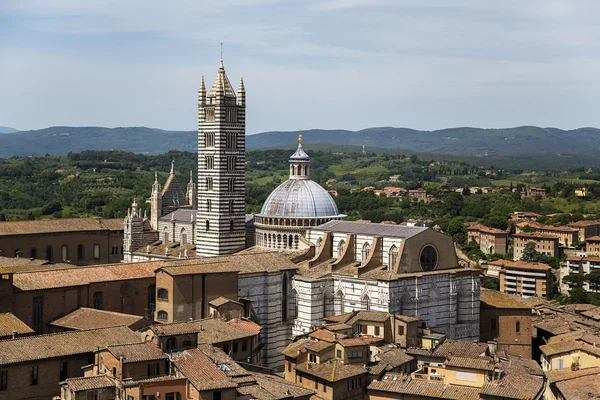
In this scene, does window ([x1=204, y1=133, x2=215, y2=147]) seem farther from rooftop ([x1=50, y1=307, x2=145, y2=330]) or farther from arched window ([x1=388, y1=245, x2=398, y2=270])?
rooftop ([x1=50, y1=307, x2=145, y2=330])

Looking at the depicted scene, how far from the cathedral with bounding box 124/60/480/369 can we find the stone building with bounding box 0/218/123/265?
8.49 meters

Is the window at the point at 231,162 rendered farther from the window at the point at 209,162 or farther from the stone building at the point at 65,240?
the stone building at the point at 65,240

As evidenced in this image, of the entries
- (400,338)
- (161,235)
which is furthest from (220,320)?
(161,235)

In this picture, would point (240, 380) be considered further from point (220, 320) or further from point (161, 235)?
point (161, 235)

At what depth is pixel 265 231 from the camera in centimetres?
5622

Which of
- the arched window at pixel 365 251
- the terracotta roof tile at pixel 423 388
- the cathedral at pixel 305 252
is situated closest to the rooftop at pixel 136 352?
the terracotta roof tile at pixel 423 388

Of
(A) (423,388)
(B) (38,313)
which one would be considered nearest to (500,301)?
(A) (423,388)

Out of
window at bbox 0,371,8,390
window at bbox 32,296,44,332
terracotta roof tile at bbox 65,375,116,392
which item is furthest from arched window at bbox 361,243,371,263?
window at bbox 0,371,8,390

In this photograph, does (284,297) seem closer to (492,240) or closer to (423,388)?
(423,388)

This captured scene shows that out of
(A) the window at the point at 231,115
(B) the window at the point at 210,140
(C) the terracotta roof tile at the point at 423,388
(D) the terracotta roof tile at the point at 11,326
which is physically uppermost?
(A) the window at the point at 231,115

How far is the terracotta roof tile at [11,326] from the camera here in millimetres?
38656

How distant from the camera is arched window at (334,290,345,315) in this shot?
4988 centimetres

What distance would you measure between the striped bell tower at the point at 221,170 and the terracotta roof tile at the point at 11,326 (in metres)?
18.7

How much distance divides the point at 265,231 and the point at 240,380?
2082 centimetres
